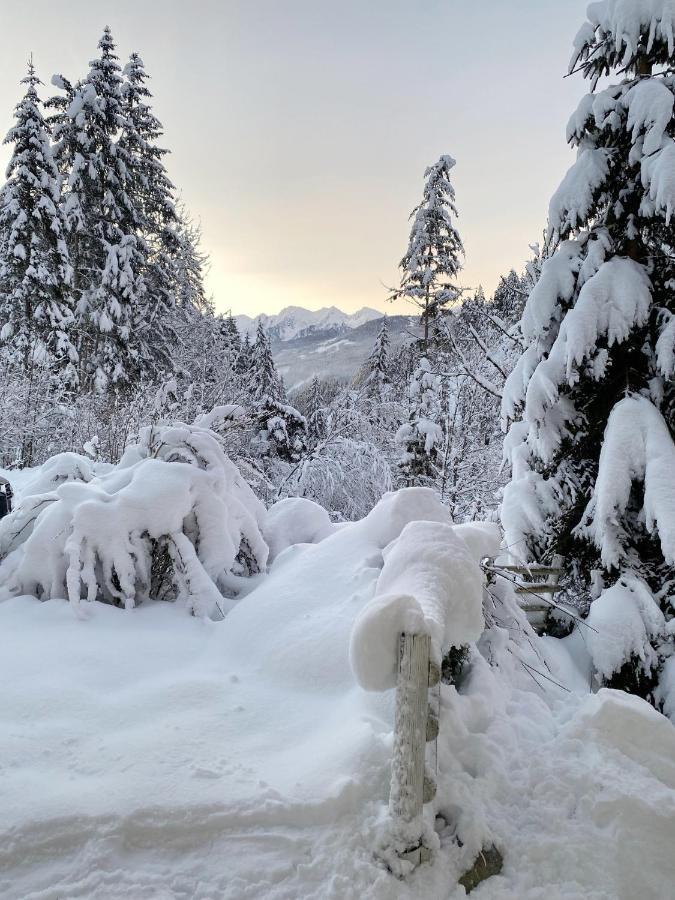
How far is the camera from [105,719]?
9.00 feet

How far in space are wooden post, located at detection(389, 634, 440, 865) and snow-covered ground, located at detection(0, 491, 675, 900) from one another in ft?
0.46

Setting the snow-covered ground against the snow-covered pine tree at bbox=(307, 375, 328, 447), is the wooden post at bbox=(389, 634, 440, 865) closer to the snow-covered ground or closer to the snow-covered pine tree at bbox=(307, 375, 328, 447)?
the snow-covered ground

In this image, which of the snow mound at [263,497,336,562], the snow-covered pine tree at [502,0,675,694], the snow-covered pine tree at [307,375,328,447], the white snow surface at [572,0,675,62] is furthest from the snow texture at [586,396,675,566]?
the snow-covered pine tree at [307,375,328,447]

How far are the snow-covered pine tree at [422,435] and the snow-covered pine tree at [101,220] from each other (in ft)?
36.3

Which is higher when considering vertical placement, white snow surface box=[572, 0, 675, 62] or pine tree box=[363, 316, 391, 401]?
pine tree box=[363, 316, 391, 401]

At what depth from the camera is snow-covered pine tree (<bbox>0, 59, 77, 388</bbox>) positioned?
17516 millimetres

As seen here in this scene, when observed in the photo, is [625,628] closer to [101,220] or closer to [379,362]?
[101,220]

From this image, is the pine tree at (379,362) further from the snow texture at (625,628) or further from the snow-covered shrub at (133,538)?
the snow texture at (625,628)

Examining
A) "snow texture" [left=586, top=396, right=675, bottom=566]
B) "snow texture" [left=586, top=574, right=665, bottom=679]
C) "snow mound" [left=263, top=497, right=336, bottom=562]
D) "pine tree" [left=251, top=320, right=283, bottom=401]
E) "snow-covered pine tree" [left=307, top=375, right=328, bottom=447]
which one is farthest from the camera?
"pine tree" [left=251, top=320, right=283, bottom=401]

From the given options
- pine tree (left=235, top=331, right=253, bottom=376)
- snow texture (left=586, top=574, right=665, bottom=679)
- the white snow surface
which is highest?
pine tree (left=235, top=331, right=253, bottom=376)

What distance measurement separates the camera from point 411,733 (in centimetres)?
196

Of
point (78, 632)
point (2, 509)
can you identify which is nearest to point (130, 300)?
point (2, 509)

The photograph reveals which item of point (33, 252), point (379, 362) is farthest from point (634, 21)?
point (379, 362)

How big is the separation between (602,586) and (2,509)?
6.66 meters
